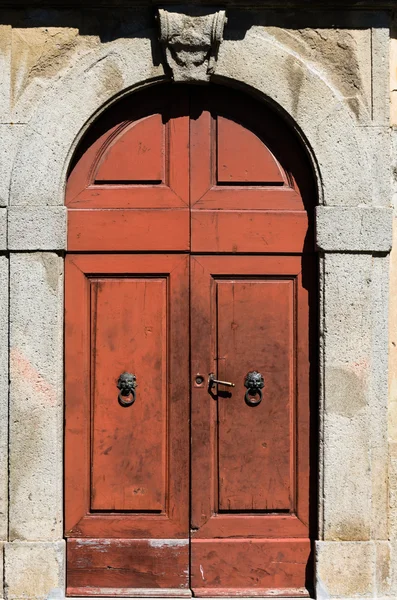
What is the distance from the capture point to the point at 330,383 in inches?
214

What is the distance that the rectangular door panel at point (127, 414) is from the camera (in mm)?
5531

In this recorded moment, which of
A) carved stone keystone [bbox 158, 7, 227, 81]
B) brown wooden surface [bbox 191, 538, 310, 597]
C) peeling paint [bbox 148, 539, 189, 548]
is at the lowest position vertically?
brown wooden surface [bbox 191, 538, 310, 597]

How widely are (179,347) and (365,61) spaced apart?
1.98m

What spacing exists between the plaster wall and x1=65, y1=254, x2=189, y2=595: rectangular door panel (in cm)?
13

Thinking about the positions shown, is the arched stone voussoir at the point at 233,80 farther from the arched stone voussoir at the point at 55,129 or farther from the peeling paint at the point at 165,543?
the peeling paint at the point at 165,543

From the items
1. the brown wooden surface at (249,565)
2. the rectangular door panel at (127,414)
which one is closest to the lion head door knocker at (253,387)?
the rectangular door panel at (127,414)

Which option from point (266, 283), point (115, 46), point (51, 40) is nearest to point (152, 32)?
point (115, 46)

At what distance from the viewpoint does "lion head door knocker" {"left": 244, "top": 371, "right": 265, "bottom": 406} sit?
5.54 m

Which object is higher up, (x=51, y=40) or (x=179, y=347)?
(x=51, y=40)

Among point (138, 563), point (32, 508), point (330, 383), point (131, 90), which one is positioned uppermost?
point (131, 90)

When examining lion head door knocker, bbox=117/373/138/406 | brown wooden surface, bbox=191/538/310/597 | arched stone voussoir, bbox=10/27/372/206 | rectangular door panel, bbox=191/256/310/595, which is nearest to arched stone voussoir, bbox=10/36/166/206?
arched stone voussoir, bbox=10/27/372/206

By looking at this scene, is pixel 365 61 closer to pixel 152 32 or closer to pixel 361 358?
pixel 152 32

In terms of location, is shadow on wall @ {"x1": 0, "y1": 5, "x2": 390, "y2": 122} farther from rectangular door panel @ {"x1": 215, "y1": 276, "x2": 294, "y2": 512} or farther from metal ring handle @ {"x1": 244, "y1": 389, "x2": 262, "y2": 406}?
metal ring handle @ {"x1": 244, "y1": 389, "x2": 262, "y2": 406}

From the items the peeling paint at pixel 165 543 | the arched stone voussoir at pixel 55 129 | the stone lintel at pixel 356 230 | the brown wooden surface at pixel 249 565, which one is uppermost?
the arched stone voussoir at pixel 55 129
